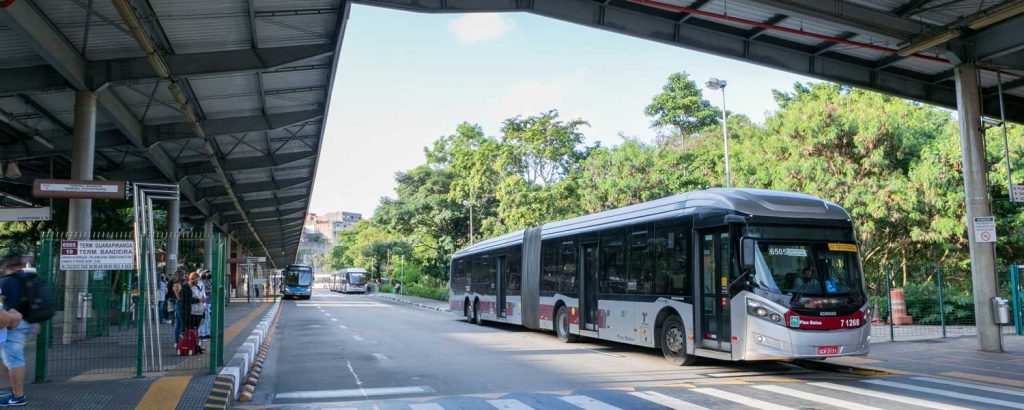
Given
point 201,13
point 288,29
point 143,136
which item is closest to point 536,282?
point 288,29

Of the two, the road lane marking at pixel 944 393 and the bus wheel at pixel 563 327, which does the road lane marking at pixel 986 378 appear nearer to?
the road lane marking at pixel 944 393

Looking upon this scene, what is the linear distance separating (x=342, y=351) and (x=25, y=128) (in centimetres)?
1238

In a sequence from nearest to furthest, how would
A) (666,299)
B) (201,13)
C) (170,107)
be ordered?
(666,299) < (201,13) < (170,107)

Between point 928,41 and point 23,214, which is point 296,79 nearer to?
point 23,214

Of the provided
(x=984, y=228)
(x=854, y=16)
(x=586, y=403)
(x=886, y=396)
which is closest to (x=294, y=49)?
(x=586, y=403)

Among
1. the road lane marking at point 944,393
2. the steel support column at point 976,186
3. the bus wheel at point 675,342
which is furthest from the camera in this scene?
the steel support column at point 976,186

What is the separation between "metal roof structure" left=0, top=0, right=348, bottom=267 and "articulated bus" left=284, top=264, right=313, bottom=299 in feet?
88.8

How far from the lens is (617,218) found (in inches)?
627

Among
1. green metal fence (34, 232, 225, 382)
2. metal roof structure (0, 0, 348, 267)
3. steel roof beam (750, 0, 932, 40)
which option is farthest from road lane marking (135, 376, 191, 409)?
steel roof beam (750, 0, 932, 40)

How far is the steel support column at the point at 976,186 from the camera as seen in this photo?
14.9 meters

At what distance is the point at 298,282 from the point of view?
58.0m

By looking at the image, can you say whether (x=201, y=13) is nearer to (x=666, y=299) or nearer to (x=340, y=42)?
(x=340, y=42)

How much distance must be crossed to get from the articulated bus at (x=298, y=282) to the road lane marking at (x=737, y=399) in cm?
5146

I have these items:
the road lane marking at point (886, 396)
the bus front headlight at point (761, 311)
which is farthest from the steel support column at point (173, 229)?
the road lane marking at point (886, 396)
